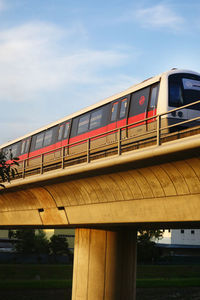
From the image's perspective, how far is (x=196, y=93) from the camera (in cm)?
1941

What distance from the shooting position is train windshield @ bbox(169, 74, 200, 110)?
18578mm

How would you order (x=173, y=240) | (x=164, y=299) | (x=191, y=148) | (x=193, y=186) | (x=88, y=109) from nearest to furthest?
(x=191, y=148) → (x=193, y=186) → (x=88, y=109) → (x=164, y=299) → (x=173, y=240)

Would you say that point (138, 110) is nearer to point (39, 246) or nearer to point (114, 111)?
point (114, 111)

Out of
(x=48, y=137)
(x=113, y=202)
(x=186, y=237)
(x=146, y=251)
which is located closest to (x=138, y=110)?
(x=113, y=202)

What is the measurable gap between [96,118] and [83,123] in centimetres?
142

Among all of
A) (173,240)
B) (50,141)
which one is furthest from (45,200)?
(173,240)

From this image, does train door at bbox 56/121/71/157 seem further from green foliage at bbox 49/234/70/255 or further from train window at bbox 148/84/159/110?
green foliage at bbox 49/234/70/255

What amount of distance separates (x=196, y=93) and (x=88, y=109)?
697cm

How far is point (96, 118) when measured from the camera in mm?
23625

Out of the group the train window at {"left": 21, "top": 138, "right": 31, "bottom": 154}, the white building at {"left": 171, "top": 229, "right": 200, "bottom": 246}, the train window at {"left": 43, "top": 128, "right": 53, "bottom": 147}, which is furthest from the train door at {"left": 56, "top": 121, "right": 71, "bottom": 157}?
the white building at {"left": 171, "top": 229, "right": 200, "bottom": 246}

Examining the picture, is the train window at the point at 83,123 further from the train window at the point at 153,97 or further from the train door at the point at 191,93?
the train door at the point at 191,93

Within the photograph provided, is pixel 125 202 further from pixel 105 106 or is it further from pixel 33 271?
pixel 33 271

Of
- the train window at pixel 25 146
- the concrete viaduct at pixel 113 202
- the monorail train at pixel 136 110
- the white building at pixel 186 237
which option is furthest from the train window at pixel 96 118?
the white building at pixel 186 237

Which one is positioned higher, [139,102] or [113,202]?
[139,102]
